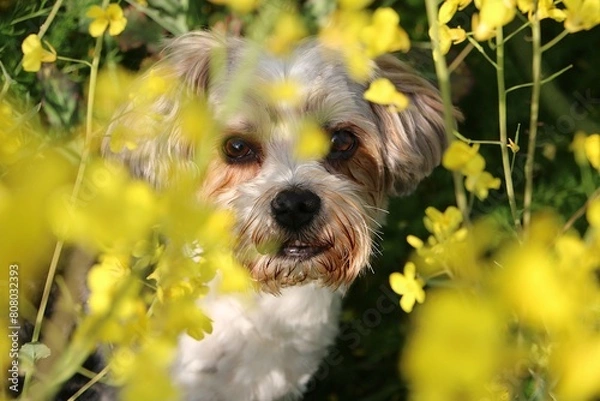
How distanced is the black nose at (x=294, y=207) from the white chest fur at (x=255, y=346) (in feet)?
0.83

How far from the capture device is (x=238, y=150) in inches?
79.0

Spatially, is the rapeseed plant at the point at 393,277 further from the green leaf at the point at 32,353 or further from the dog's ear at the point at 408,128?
the dog's ear at the point at 408,128

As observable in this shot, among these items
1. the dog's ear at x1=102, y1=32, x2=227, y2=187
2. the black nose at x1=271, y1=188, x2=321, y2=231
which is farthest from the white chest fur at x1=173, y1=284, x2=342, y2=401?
the dog's ear at x1=102, y1=32, x2=227, y2=187

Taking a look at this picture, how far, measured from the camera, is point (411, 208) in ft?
9.64

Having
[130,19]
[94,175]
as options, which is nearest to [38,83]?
[130,19]

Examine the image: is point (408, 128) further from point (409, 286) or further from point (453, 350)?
point (453, 350)

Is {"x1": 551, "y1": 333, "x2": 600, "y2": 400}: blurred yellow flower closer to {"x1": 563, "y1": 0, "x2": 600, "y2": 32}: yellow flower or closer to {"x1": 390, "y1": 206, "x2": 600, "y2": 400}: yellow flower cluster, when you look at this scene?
{"x1": 390, "y1": 206, "x2": 600, "y2": 400}: yellow flower cluster

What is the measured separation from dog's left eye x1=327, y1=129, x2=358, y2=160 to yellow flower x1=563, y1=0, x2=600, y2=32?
0.96m

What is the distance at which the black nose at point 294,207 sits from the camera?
185 centimetres

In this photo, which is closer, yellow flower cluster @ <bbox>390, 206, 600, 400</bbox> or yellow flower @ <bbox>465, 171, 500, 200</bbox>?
yellow flower cluster @ <bbox>390, 206, 600, 400</bbox>

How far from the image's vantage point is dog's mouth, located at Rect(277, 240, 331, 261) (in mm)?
1946

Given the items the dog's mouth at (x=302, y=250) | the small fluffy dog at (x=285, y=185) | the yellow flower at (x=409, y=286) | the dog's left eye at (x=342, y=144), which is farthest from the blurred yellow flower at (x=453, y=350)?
the dog's left eye at (x=342, y=144)

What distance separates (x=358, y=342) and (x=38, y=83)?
140 cm

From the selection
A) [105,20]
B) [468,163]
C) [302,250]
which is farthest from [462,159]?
[302,250]
